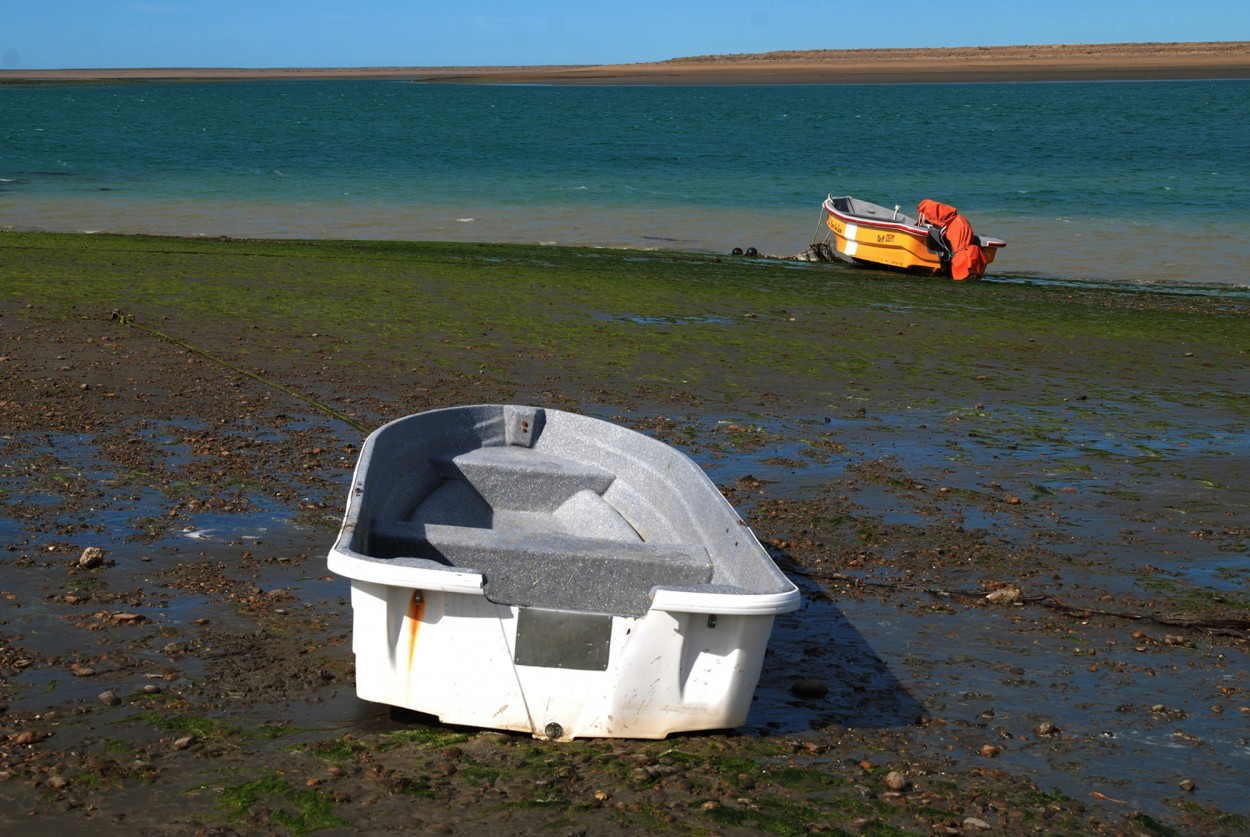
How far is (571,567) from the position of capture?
6.35 m

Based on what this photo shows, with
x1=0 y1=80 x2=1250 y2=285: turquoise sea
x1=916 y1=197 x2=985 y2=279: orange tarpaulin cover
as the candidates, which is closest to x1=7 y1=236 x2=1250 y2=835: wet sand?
x1=916 y1=197 x2=985 y2=279: orange tarpaulin cover

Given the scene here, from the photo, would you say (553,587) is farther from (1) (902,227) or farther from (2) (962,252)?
(1) (902,227)

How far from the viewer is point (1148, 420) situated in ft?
40.4

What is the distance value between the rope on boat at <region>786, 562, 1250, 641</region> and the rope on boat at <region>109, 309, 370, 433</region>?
431 centimetres

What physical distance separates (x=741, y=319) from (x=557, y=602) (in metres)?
10.9

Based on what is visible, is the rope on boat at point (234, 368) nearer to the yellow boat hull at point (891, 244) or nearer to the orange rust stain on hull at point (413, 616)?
the orange rust stain on hull at point (413, 616)

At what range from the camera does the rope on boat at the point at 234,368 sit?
10.9 m

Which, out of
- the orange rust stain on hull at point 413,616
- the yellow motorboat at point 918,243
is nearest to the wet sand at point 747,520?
the orange rust stain on hull at point 413,616

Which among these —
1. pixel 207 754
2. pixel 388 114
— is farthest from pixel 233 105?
pixel 207 754

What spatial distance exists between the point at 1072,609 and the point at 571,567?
300 cm

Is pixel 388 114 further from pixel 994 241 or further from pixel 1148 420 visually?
pixel 1148 420

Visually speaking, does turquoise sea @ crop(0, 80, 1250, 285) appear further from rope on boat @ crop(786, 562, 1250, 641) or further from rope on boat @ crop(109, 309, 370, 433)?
rope on boat @ crop(786, 562, 1250, 641)

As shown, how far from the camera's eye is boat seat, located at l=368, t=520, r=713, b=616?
6.35 metres

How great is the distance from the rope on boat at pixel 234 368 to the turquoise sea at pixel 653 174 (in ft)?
49.7
